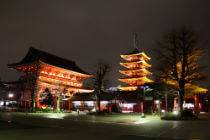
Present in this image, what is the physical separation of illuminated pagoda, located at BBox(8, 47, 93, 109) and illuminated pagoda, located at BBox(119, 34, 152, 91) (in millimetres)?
13956

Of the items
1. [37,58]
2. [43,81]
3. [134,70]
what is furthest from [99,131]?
[134,70]

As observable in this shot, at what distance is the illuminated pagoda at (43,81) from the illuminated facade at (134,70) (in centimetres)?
1398

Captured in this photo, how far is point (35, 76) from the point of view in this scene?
60938 mm

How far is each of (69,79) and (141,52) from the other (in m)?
21.1

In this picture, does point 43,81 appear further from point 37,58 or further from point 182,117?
point 182,117

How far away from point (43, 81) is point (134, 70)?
1053 inches

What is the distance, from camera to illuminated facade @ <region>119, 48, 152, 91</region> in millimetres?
74938

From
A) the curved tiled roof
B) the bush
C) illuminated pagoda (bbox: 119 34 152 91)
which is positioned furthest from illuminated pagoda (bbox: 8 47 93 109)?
the bush

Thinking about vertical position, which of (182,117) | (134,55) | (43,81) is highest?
(134,55)

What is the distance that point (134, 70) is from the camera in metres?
76.5

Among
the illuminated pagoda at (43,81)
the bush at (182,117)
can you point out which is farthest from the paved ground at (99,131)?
the illuminated pagoda at (43,81)

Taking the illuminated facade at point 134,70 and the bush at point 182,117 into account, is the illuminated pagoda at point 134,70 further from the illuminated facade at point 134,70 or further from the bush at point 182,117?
the bush at point 182,117

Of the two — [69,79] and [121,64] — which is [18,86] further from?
[121,64]

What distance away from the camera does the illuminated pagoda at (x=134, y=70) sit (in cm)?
7494
